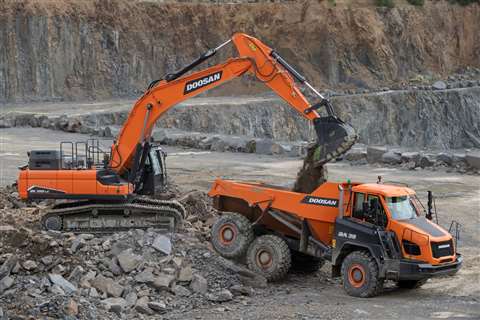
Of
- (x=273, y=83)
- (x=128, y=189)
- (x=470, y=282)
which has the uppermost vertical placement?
(x=273, y=83)

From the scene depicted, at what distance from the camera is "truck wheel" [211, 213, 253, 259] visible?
15.3 metres

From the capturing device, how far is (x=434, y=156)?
27.5 metres

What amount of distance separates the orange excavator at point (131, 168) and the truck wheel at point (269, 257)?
1959 millimetres

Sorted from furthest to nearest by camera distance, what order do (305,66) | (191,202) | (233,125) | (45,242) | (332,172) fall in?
1. (305,66)
2. (233,125)
3. (332,172)
4. (191,202)
5. (45,242)

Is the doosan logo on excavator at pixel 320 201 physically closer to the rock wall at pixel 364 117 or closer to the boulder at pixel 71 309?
the boulder at pixel 71 309

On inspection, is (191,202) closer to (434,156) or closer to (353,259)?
(353,259)

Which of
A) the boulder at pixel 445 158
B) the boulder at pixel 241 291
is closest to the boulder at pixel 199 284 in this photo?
the boulder at pixel 241 291

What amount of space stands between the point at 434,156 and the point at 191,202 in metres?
11.5

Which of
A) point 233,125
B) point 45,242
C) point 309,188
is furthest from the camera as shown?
point 233,125

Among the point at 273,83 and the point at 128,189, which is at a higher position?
the point at 273,83

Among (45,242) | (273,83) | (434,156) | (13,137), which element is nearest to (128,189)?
(45,242)

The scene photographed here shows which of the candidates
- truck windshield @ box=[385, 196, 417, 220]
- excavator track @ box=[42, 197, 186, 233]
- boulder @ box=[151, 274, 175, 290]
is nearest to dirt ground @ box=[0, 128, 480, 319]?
boulder @ box=[151, 274, 175, 290]

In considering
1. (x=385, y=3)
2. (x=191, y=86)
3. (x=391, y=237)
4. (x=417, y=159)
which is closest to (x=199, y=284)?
(x=391, y=237)

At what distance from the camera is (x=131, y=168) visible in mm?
16766
